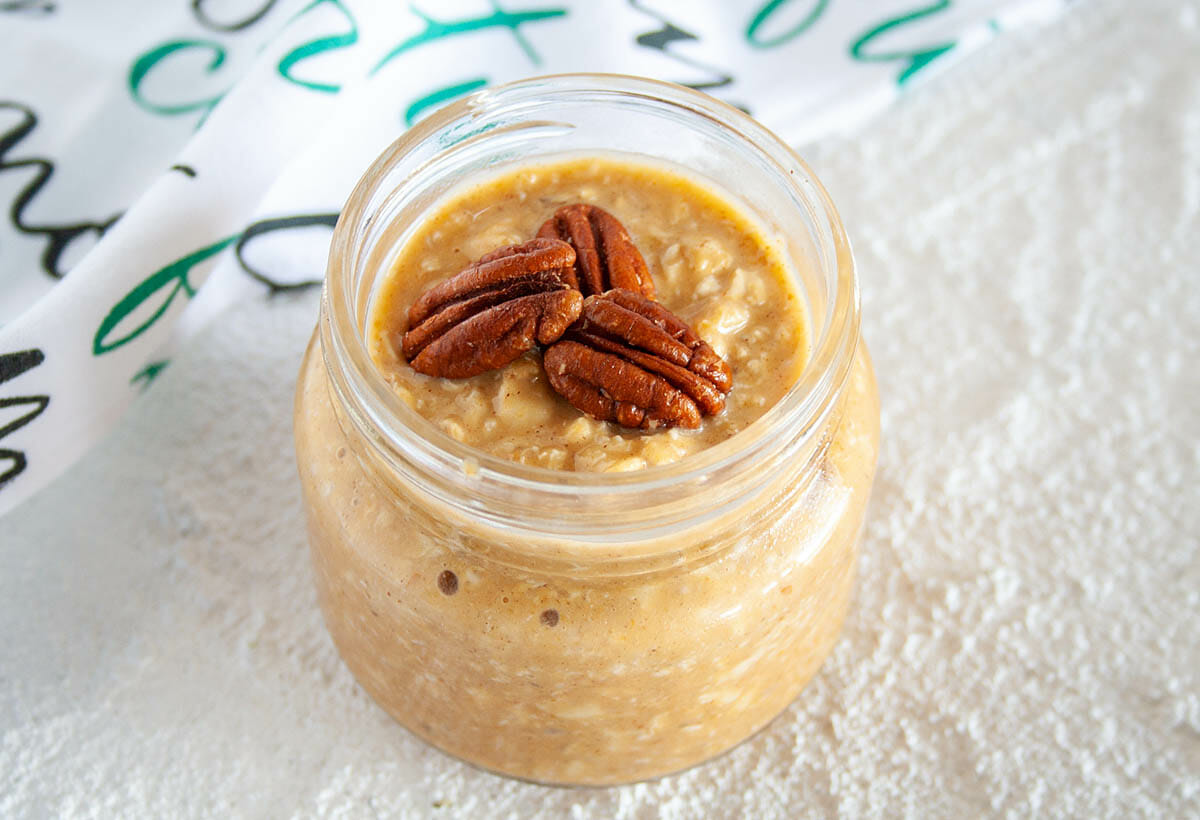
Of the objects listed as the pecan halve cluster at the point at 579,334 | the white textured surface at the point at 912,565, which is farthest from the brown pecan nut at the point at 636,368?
the white textured surface at the point at 912,565

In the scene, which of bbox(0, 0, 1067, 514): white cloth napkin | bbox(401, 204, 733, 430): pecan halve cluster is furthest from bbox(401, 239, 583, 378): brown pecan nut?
bbox(0, 0, 1067, 514): white cloth napkin

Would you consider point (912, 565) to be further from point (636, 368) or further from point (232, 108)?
point (232, 108)

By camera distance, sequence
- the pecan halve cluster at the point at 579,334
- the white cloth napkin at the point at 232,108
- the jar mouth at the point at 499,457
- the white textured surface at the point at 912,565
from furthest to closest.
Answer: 1. the white cloth napkin at the point at 232,108
2. the white textured surface at the point at 912,565
3. the pecan halve cluster at the point at 579,334
4. the jar mouth at the point at 499,457

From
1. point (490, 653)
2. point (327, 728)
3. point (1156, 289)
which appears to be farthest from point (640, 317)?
point (1156, 289)

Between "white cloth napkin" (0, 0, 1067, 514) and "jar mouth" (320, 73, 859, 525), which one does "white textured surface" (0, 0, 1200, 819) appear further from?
"jar mouth" (320, 73, 859, 525)

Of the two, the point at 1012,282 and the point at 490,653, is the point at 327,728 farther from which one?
the point at 1012,282

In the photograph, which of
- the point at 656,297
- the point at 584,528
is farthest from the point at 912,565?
the point at 584,528

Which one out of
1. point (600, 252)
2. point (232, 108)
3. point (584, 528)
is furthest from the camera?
point (232, 108)

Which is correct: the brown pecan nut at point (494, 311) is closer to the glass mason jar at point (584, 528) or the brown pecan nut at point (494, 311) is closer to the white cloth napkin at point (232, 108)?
the glass mason jar at point (584, 528)
